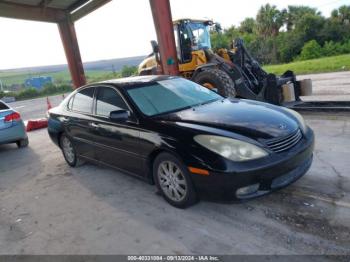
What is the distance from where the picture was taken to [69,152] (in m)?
6.12

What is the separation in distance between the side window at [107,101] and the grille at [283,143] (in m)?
1.96

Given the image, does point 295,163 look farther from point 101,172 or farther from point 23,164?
point 23,164

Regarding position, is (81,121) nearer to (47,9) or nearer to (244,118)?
(244,118)

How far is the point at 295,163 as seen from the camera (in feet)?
11.7

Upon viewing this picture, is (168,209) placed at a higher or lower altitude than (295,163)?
lower

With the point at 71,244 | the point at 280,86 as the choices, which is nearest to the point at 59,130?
the point at 71,244

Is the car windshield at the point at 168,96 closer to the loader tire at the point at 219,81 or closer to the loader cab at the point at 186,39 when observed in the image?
the loader tire at the point at 219,81

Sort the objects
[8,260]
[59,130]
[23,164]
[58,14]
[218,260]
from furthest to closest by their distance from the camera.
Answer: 1. [58,14]
2. [23,164]
3. [59,130]
4. [8,260]
5. [218,260]

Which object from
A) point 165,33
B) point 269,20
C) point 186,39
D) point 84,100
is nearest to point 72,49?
point 186,39

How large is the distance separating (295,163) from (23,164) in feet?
18.4

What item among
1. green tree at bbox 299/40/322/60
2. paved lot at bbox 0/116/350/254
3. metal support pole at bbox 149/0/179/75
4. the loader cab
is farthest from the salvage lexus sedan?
green tree at bbox 299/40/322/60

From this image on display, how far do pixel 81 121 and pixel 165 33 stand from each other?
3.93 meters

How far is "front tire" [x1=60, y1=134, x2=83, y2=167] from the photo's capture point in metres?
5.99

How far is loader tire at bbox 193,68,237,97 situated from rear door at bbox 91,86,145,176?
142 inches
